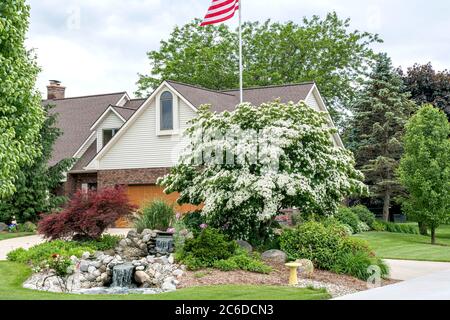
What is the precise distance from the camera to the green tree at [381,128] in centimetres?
3210

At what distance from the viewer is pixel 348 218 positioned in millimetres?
26500

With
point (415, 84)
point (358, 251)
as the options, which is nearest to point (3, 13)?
point (358, 251)

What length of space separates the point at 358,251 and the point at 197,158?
4656 millimetres

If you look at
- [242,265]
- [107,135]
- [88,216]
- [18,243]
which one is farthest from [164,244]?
[107,135]

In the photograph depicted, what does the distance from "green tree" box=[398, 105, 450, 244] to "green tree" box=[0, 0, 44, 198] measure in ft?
54.1

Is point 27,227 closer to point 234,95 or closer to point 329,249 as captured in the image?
point 234,95

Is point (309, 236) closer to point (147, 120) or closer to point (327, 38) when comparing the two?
point (147, 120)

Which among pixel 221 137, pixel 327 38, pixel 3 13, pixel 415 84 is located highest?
pixel 327 38

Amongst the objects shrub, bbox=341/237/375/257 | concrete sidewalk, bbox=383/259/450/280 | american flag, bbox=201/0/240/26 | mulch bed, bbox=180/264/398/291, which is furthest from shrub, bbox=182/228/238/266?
american flag, bbox=201/0/240/26

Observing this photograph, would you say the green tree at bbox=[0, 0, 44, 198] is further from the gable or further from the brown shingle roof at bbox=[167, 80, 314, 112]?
the brown shingle roof at bbox=[167, 80, 314, 112]

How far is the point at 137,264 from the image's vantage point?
577 inches

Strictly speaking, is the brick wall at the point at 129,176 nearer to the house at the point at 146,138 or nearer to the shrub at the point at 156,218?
the house at the point at 146,138

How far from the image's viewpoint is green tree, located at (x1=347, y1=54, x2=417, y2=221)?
32103mm

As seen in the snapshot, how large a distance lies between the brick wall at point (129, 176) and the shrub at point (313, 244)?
1142cm
